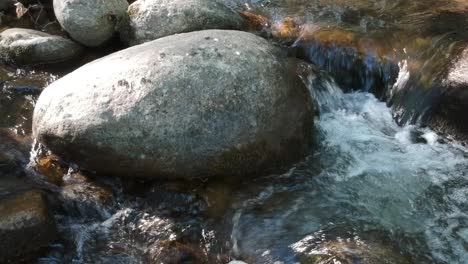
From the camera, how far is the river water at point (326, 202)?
3.90m

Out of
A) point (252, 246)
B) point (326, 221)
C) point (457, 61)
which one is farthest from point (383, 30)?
point (252, 246)

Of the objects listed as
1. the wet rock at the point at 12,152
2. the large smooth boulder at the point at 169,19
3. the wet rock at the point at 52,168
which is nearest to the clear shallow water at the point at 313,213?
the wet rock at the point at 52,168

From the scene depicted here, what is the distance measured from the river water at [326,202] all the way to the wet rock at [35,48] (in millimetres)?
744

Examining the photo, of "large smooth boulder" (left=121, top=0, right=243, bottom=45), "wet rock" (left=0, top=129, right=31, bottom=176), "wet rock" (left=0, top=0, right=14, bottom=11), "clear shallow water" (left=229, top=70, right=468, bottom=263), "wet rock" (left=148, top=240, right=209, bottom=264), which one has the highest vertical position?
"large smooth boulder" (left=121, top=0, right=243, bottom=45)

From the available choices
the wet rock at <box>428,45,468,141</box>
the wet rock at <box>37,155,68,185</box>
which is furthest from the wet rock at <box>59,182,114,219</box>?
the wet rock at <box>428,45,468,141</box>

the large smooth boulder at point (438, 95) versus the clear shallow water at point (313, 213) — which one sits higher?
the large smooth boulder at point (438, 95)

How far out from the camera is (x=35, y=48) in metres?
6.35

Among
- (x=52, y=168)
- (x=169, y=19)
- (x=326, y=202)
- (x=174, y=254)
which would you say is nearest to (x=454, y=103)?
(x=326, y=202)

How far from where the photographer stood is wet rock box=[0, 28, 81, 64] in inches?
251

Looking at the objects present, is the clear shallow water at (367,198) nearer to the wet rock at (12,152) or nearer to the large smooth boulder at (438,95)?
the large smooth boulder at (438,95)

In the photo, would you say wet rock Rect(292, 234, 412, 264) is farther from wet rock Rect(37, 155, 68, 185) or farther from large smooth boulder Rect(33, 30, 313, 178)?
wet rock Rect(37, 155, 68, 185)

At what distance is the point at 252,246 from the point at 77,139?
178 centimetres

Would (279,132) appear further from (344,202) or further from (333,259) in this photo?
(333,259)

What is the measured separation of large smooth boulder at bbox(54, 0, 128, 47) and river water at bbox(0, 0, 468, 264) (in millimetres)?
1107
